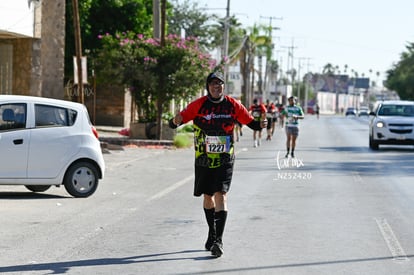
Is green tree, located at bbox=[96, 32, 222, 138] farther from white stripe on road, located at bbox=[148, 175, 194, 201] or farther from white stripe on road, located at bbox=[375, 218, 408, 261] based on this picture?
white stripe on road, located at bbox=[375, 218, 408, 261]

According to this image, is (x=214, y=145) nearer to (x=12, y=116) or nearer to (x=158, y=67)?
(x=12, y=116)

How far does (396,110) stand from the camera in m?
33.2

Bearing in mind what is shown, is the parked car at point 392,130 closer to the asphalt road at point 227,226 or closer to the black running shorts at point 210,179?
the asphalt road at point 227,226

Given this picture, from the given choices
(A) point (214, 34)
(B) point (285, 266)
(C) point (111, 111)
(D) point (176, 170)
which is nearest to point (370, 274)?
(B) point (285, 266)

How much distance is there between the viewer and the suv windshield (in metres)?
33.0

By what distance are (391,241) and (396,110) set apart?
75.8 feet

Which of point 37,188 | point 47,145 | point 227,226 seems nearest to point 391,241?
point 227,226

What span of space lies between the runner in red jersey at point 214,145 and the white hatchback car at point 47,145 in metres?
5.24

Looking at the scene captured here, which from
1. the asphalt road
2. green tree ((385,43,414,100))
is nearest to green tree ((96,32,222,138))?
the asphalt road

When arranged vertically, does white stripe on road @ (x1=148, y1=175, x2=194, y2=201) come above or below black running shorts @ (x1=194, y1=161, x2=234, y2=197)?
below

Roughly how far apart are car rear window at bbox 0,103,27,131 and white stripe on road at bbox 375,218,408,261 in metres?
5.71

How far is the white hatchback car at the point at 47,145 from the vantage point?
14.3 metres

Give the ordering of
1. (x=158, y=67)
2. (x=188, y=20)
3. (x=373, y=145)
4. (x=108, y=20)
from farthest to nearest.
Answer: (x=188, y=20) → (x=108, y=20) → (x=158, y=67) → (x=373, y=145)

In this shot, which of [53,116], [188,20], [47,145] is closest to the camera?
[47,145]
